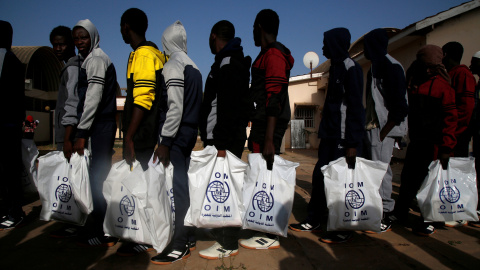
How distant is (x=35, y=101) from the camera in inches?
655

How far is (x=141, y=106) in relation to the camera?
7.68 feet

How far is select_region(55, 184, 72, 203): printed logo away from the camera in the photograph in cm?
271

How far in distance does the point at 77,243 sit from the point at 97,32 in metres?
2.08

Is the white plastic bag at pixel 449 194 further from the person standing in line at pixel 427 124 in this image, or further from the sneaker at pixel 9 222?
the sneaker at pixel 9 222

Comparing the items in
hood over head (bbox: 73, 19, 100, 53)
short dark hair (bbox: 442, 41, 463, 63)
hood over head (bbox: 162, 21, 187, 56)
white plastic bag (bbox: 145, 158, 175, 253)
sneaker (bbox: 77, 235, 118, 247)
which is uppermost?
short dark hair (bbox: 442, 41, 463, 63)

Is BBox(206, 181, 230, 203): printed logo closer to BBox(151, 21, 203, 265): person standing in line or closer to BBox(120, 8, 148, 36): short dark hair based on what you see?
BBox(151, 21, 203, 265): person standing in line

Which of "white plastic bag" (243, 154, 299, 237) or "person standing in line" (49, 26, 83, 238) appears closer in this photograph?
"white plastic bag" (243, 154, 299, 237)

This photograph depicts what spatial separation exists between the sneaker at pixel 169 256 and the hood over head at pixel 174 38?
5.62 feet

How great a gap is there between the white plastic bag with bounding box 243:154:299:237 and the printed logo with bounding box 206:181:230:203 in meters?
0.19

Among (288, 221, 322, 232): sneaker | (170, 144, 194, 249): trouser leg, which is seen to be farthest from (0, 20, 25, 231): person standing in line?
(288, 221, 322, 232): sneaker

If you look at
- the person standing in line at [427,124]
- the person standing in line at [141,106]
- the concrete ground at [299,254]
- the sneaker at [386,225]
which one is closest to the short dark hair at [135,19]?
the person standing in line at [141,106]

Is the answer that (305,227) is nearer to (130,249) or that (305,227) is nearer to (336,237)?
(336,237)

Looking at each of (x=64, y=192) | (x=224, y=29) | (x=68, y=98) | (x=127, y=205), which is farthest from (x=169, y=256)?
(x=224, y=29)

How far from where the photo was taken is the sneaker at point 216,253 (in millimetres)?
2387
